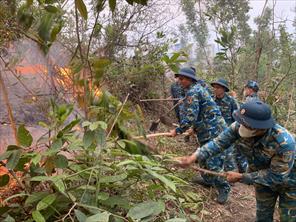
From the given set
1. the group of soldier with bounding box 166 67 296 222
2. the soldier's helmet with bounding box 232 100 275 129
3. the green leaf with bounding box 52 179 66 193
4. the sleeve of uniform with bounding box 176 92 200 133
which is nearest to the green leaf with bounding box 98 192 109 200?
the green leaf with bounding box 52 179 66 193

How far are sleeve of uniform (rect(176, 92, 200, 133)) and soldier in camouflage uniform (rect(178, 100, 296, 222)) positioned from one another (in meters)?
0.96

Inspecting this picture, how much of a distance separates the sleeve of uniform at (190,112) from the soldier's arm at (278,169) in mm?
1305

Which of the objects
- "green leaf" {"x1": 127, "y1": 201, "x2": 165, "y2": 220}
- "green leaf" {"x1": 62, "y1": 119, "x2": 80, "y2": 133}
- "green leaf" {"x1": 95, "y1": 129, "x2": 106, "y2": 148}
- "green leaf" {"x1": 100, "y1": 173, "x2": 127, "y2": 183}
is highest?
"green leaf" {"x1": 62, "y1": 119, "x2": 80, "y2": 133}

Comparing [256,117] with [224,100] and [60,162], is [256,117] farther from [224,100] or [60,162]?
[224,100]

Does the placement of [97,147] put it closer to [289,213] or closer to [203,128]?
[289,213]

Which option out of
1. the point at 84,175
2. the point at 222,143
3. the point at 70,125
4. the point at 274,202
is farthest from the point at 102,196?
the point at 274,202

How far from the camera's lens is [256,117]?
2863 millimetres

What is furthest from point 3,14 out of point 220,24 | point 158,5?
point 220,24

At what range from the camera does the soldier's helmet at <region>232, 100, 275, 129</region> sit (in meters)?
2.86

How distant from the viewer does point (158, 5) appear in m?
8.36

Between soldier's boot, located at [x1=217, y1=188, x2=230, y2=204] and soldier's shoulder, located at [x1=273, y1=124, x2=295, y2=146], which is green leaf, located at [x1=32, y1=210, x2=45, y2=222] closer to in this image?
soldier's shoulder, located at [x1=273, y1=124, x2=295, y2=146]

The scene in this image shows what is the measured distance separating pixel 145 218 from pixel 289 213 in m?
1.73

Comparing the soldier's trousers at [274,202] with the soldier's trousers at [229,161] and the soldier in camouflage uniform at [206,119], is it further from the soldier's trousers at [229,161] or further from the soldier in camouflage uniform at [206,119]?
the soldier's trousers at [229,161]

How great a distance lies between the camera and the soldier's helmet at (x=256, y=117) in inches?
112
